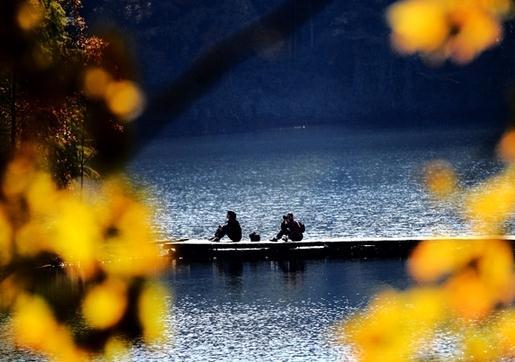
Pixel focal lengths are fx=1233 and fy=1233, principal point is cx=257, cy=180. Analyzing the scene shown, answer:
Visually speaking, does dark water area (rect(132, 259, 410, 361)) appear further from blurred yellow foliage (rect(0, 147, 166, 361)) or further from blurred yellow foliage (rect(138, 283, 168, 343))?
blurred yellow foliage (rect(0, 147, 166, 361))

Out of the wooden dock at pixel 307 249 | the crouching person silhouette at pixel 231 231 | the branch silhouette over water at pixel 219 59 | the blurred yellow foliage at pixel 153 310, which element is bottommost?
the blurred yellow foliage at pixel 153 310

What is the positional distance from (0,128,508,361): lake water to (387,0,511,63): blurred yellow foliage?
0.30 m

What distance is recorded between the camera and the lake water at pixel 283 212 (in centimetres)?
2567

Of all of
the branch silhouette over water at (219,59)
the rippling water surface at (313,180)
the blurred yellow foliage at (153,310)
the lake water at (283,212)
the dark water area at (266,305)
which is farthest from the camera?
the rippling water surface at (313,180)

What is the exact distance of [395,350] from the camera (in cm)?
333

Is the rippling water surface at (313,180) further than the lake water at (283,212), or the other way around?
the rippling water surface at (313,180)

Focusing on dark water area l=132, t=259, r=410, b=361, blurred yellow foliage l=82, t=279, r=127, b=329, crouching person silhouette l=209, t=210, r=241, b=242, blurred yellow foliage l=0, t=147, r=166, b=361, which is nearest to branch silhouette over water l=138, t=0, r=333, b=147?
blurred yellow foliage l=0, t=147, r=166, b=361

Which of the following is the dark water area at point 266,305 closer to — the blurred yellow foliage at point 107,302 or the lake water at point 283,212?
the lake water at point 283,212

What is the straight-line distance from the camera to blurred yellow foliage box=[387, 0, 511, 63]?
3.20 meters

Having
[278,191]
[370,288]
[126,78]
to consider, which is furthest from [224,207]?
[126,78]

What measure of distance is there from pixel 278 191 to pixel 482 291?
89.3 metres

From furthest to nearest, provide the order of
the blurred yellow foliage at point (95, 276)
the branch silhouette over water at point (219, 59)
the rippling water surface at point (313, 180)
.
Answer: the rippling water surface at point (313, 180)
the blurred yellow foliage at point (95, 276)
the branch silhouette over water at point (219, 59)

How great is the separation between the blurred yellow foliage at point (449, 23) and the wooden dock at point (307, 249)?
35.3 metres

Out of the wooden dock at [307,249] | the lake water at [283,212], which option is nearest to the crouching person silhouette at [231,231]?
the wooden dock at [307,249]
